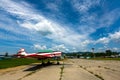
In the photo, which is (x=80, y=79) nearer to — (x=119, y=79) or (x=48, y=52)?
(x=119, y=79)

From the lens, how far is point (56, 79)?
1852cm

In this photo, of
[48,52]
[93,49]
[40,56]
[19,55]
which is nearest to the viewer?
[40,56]

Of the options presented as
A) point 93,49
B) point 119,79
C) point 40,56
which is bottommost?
point 119,79

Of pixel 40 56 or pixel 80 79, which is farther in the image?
pixel 40 56

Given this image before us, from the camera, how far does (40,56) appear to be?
4462 centimetres

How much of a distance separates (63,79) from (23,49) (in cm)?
4608

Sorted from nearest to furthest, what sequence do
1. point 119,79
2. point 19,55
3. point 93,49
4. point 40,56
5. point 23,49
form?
point 119,79 < point 40,56 < point 19,55 < point 23,49 < point 93,49

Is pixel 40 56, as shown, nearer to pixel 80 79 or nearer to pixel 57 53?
pixel 57 53

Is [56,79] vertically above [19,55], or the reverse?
[19,55]

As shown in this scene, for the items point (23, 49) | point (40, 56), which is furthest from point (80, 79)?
point (23, 49)

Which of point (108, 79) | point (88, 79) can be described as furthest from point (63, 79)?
point (108, 79)

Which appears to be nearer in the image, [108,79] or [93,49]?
[108,79]

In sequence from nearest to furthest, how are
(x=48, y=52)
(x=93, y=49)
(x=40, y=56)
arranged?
(x=40, y=56)
(x=48, y=52)
(x=93, y=49)

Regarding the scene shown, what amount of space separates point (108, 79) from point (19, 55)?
43.9m
